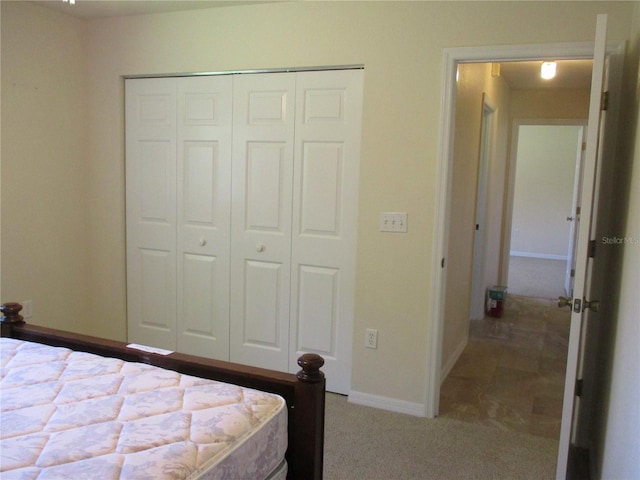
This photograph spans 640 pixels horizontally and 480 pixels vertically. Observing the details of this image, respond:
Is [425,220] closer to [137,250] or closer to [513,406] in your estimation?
[513,406]

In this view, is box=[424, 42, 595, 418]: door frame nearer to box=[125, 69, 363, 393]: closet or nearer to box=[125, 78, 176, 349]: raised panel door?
box=[125, 69, 363, 393]: closet

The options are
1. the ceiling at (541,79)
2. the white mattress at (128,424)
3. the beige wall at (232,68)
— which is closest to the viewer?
the white mattress at (128,424)

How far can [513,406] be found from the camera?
317cm

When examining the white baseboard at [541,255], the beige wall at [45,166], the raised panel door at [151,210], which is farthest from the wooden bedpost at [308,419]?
the white baseboard at [541,255]

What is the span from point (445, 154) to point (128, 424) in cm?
207

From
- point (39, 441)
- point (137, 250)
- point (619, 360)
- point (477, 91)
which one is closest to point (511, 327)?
point (477, 91)

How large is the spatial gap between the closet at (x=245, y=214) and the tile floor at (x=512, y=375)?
0.81m

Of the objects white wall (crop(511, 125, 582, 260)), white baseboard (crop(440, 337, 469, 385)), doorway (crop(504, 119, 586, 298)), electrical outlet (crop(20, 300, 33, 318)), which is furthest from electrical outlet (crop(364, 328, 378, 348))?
white wall (crop(511, 125, 582, 260))

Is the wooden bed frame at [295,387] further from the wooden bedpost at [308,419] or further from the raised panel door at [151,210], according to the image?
the raised panel door at [151,210]

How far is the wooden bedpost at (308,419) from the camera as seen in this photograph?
164cm

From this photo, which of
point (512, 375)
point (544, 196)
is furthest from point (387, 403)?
point (544, 196)

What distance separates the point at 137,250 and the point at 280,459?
2507 millimetres

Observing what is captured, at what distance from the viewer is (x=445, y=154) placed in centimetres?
280

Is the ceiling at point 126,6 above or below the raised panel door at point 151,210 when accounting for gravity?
above
